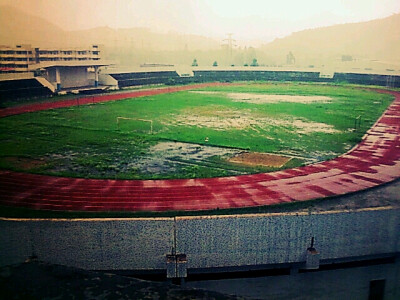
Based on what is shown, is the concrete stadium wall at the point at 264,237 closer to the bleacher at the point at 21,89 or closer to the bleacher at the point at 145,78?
the bleacher at the point at 21,89

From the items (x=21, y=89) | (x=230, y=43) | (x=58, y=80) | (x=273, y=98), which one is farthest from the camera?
(x=230, y=43)

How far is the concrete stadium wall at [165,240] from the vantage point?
4098mm

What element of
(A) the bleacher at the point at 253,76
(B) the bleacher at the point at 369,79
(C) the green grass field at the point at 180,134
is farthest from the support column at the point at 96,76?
(B) the bleacher at the point at 369,79

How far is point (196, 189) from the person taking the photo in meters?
6.21

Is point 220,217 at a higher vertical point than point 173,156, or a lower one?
higher

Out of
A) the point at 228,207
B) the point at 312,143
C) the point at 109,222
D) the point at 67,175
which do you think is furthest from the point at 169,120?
the point at 109,222

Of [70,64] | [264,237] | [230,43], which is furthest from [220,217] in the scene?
[230,43]

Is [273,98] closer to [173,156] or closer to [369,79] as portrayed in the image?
[369,79]

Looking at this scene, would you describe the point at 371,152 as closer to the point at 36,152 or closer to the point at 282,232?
the point at 282,232

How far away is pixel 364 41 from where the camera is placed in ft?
37.5

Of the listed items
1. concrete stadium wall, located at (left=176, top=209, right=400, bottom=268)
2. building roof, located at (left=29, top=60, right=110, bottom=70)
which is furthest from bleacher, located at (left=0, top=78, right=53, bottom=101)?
concrete stadium wall, located at (left=176, top=209, right=400, bottom=268)

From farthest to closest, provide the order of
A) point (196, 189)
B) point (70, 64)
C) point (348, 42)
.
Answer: point (70, 64), point (348, 42), point (196, 189)

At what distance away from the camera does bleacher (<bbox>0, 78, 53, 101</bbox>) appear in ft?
38.4

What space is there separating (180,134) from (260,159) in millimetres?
2882
